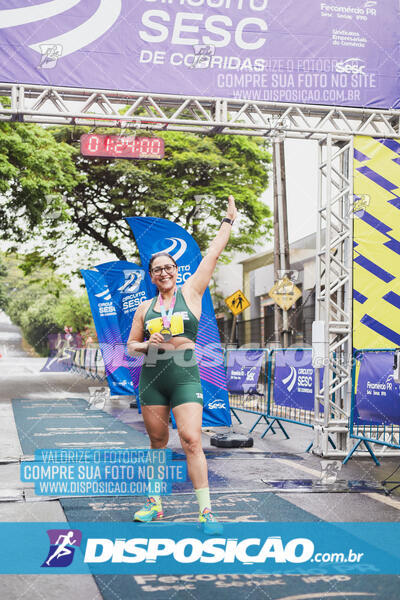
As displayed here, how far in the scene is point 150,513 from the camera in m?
5.07

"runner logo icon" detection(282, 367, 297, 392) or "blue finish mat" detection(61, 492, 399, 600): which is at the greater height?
"runner logo icon" detection(282, 367, 297, 392)

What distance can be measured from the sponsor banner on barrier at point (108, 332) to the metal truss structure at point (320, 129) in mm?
7061

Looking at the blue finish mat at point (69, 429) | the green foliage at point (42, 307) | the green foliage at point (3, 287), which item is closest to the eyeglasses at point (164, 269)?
the blue finish mat at point (69, 429)

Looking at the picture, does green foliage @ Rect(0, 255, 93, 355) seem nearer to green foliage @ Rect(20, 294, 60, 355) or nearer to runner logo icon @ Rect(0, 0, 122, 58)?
green foliage @ Rect(20, 294, 60, 355)

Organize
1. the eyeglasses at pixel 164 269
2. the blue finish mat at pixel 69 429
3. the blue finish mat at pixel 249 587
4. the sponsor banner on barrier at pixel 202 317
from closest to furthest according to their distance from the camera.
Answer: the blue finish mat at pixel 249 587
the eyeglasses at pixel 164 269
the sponsor banner on barrier at pixel 202 317
the blue finish mat at pixel 69 429

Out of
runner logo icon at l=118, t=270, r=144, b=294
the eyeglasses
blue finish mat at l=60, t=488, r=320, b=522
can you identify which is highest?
runner logo icon at l=118, t=270, r=144, b=294

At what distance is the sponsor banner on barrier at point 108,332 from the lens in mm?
15492

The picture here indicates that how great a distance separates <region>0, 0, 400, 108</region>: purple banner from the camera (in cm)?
825

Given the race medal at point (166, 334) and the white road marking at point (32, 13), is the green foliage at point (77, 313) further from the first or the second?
the race medal at point (166, 334)

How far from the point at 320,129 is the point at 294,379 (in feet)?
12.2

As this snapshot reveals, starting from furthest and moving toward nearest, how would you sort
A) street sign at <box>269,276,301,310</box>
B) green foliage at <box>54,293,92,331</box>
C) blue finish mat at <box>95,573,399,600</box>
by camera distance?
1. green foliage at <box>54,293,92,331</box>
2. street sign at <box>269,276,301,310</box>
3. blue finish mat at <box>95,573,399,600</box>

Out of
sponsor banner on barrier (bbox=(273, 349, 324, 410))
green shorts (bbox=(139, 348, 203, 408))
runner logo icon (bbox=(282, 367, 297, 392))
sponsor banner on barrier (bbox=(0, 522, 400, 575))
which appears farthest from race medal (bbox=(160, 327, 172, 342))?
runner logo icon (bbox=(282, 367, 297, 392))

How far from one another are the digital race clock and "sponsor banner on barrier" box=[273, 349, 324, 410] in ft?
11.9

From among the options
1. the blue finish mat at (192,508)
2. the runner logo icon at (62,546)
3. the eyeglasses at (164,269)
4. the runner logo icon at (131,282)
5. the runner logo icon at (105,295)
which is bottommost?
the blue finish mat at (192,508)
